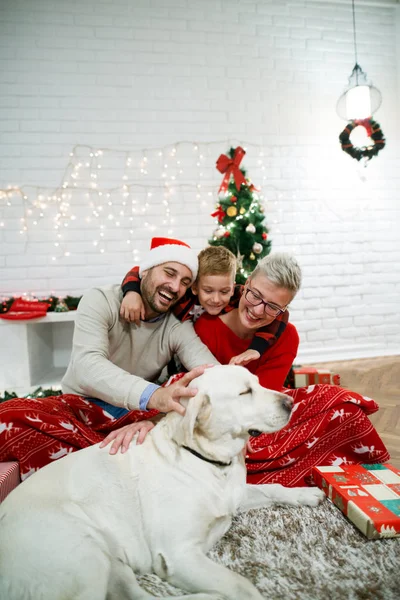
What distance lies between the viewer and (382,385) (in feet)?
12.0

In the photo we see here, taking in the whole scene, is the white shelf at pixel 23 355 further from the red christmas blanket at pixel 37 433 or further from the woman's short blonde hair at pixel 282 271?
the woman's short blonde hair at pixel 282 271

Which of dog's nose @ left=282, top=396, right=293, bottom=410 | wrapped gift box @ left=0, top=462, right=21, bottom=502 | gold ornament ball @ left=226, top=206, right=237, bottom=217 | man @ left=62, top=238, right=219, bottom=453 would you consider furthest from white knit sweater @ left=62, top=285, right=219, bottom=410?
gold ornament ball @ left=226, top=206, right=237, bottom=217

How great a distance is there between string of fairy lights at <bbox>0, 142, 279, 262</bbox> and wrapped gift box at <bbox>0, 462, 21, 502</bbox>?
3.11m

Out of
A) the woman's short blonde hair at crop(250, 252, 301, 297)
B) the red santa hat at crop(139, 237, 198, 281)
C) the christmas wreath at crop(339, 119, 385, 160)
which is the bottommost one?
the woman's short blonde hair at crop(250, 252, 301, 297)

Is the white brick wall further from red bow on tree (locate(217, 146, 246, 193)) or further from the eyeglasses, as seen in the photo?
the eyeglasses

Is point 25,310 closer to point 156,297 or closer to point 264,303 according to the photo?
point 156,297

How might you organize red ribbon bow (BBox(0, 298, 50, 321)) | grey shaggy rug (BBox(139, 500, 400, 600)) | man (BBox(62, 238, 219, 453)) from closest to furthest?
grey shaggy rug (BBox(139, 500, 400, 600))
man (BBox(62, 238, 219, 453))
red ribbon bow (BBox(0, 298, 50, 321))

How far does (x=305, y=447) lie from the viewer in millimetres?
1709

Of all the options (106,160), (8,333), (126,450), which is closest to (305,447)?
(126,450)

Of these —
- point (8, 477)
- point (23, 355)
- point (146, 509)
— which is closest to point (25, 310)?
point (23, 355)

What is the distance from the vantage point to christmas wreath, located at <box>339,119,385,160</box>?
4332 mm

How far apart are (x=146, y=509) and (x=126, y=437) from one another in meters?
0.23

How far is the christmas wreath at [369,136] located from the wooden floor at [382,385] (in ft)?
7.45

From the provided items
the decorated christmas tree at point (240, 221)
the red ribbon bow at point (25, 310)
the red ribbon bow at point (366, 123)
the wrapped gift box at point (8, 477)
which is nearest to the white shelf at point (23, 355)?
the red ribbon bow at point (25, 310)
